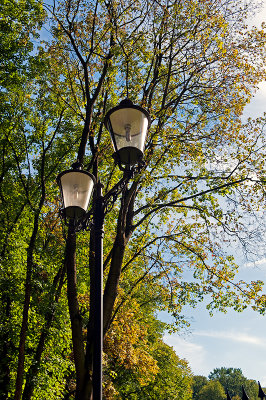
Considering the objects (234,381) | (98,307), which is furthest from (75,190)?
(234,381)

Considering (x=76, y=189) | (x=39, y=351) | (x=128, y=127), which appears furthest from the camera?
(x=39, y=351)

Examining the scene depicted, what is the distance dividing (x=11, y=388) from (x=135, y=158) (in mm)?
13211

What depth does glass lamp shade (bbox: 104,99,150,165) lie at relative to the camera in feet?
15.0

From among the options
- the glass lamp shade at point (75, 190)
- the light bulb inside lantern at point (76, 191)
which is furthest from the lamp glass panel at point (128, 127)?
the light bulb inside lantern at point (76, 191)

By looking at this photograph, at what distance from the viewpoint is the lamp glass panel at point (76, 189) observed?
16.9ft

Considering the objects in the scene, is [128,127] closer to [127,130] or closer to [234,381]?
[127,130]

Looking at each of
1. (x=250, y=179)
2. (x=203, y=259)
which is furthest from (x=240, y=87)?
(x=203, y=259)

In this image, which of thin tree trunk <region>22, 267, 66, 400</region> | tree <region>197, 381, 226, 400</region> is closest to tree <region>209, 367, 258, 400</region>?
tree <region>197, 381, 226, 400</region>

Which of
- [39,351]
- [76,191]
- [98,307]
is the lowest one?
[98,307]

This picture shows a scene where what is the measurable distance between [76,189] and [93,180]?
0.91 ft

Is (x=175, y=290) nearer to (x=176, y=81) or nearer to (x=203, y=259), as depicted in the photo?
(x=203, y=259)

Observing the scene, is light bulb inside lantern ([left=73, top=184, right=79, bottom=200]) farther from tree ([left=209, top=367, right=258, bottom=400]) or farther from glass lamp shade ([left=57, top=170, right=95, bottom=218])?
tree ([left=209, top=367, right=258, bottom=400])

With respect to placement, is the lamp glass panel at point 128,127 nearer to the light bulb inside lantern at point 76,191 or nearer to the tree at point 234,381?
the light bulb inside lantern at point 76,191

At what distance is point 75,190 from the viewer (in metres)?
5.18
